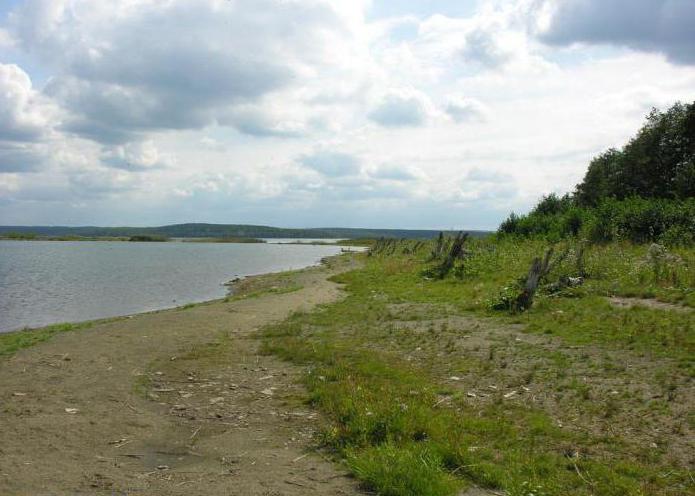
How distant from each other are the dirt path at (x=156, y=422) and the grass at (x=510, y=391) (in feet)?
2.22

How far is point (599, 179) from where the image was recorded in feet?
217

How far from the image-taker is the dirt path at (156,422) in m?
6.37

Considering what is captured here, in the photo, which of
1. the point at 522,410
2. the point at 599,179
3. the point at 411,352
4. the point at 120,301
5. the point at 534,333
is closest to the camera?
the point at 522,410

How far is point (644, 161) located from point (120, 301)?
49.7 metres

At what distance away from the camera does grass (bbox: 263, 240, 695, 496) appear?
6.44m

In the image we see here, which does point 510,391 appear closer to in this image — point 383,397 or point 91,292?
point 383,397

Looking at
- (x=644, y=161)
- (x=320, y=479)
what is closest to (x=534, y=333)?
(x=320, y=479)

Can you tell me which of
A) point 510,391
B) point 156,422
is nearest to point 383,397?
point 510,391

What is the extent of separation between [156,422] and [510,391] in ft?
19.5

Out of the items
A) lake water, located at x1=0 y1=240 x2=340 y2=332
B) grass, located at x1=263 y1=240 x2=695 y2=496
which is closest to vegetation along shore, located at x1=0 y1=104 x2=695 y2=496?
grass, located at x1=263 y1=240 x2=695 y2=496

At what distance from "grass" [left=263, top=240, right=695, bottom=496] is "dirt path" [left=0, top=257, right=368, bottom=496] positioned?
677 millimetres

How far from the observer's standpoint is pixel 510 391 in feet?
31.7

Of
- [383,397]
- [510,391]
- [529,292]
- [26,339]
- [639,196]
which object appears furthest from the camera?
[639,196]

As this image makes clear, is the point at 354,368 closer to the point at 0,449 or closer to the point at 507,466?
the point at 507,466
